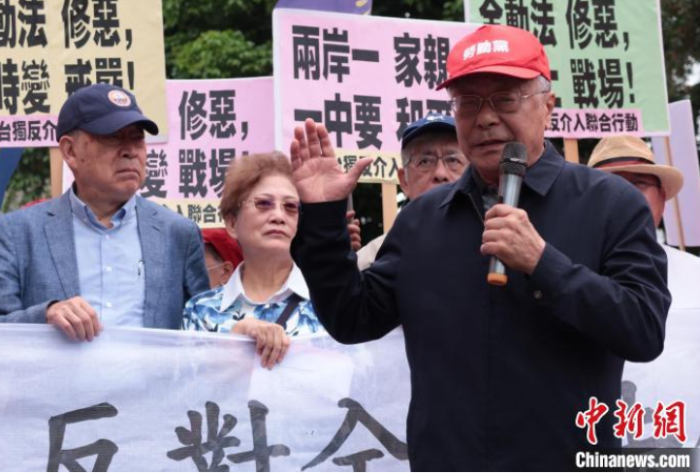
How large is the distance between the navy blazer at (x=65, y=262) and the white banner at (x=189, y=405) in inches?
5.2

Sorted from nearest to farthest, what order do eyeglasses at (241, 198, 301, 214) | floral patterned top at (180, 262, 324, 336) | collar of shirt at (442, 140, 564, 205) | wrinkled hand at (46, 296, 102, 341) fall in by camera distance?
collar of shirt at (442, 140, 564, 205) → wrinkled hand at (46, 296, 102, 341) → floral patterned top at (180, 262, 324, 336) → eyeglasses at (241, 198, 301, 214)

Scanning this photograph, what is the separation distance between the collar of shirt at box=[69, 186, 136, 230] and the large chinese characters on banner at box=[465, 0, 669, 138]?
2772mm

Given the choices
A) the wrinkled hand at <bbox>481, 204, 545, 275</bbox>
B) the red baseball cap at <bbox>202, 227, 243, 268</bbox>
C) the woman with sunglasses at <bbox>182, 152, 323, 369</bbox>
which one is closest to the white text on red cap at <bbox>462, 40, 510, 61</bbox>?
the wrinkled hand at <bbox>481, 204, 545, 275</bbox>

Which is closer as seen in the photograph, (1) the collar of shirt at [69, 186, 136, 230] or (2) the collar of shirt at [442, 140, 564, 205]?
(2) the collar of shirt at [442, 140, 564, 205]

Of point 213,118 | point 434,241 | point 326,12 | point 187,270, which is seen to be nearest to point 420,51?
point 326,12

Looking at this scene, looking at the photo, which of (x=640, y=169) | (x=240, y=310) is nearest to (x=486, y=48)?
(x=240, y=310)

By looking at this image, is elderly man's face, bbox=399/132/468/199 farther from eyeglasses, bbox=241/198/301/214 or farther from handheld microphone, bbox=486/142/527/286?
handheld microphone, bbox=486/142/527/286

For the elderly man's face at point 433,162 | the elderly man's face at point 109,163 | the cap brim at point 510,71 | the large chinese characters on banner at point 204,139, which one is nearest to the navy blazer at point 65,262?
the elderly man's face at point 109,163

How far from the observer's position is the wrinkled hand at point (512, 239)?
233cm

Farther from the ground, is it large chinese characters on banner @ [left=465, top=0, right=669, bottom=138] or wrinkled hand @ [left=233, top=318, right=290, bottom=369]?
large chinese characters on banner @ [left=465, top=0, right=669, bottom=138]

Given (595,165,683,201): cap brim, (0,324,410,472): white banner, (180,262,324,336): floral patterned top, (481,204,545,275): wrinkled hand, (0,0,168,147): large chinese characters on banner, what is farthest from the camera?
(0,0,168,147): large chinese characters on banner

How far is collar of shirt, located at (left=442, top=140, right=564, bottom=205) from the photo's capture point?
2598mm

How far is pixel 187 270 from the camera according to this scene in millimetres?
4074
